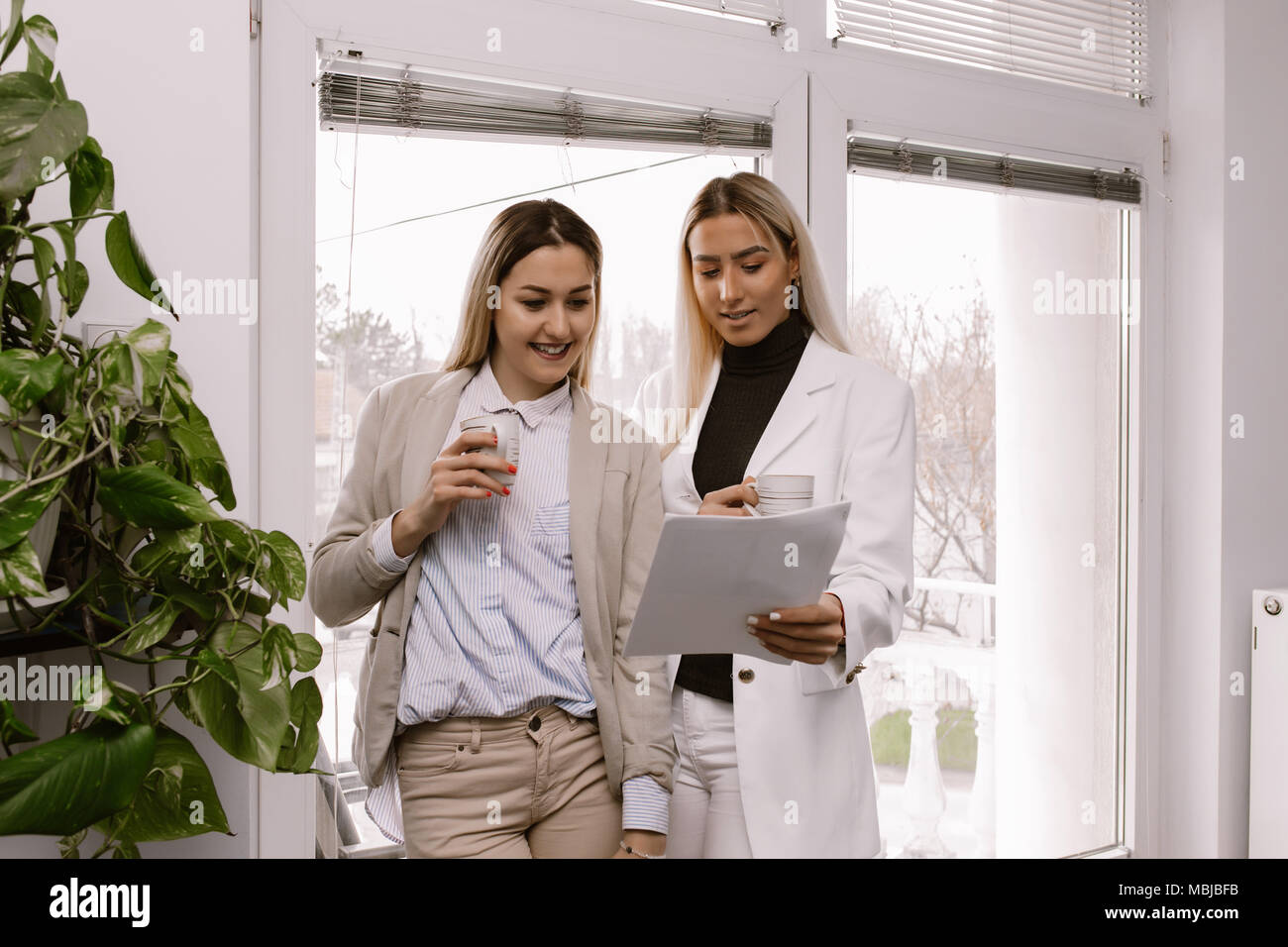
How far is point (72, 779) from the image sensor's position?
82cm

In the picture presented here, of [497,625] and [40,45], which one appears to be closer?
[40,45]

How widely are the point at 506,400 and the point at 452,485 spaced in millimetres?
278

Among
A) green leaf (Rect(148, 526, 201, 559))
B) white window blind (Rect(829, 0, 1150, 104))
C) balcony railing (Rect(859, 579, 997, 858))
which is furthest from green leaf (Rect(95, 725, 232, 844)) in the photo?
white window blind (Rect(829, 0, 1150, 104))

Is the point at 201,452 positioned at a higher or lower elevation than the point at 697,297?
lower

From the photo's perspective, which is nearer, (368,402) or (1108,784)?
(368,402)

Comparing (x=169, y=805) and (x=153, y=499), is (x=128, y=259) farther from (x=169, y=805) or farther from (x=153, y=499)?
(x=169, y=805)

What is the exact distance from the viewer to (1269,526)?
8.52 ft

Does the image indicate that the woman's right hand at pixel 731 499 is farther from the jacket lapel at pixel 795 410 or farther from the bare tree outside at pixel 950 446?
the bare tree outside at pixel 950 446

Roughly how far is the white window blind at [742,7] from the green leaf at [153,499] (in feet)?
4.85

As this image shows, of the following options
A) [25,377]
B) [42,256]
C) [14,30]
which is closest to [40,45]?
[14,30]

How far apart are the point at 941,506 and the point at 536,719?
4.26 ft
